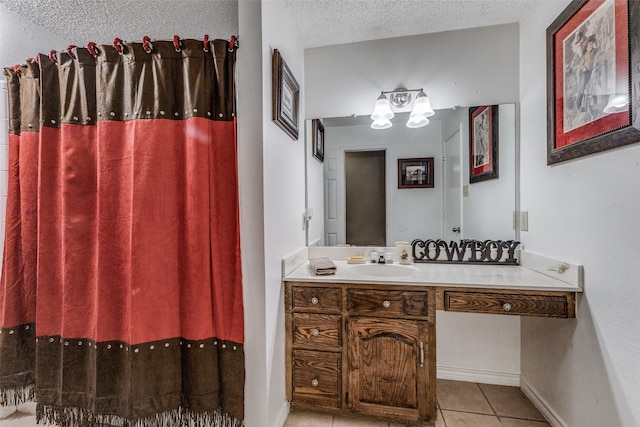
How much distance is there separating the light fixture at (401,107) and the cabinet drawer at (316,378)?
1.53m

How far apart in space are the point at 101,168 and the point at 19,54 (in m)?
1.06

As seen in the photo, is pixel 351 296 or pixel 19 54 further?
pixel 19 54

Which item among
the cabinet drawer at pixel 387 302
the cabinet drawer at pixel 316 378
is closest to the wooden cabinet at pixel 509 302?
the cabinet drawer at pixel 387 302

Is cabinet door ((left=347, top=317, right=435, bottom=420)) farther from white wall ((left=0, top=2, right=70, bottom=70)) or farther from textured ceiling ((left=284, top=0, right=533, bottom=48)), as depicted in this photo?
white wall ((left=0, top=2, right=70, bottom=70))

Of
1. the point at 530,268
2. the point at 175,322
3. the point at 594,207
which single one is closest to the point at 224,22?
the point at 175,322

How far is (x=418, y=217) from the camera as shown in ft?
6.49

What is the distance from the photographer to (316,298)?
152 cm

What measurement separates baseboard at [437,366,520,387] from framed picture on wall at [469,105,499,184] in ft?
4.28

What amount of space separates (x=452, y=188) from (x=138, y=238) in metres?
1.93

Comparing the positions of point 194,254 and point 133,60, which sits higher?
point 133,60

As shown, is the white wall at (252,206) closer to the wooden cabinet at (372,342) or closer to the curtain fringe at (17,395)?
the wooden cabinet at (372,342)

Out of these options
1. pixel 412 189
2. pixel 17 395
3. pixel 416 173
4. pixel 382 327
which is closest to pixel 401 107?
pixel 416 173

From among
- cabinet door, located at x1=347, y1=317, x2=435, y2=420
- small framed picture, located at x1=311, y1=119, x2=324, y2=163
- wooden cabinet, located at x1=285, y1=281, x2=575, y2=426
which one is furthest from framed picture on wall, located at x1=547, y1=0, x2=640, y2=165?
small framed picture, located at x1=311, y1=119, x2=324, y2=163

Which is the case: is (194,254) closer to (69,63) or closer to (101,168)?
(101,168)
